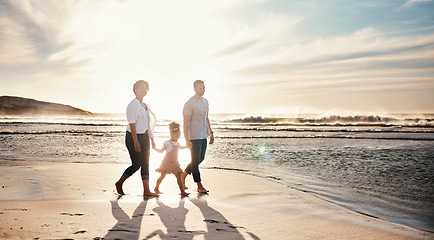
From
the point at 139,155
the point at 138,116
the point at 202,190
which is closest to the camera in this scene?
the point at 138,116

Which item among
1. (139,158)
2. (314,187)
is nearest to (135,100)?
(139,158)

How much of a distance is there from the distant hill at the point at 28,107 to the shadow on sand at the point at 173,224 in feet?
448

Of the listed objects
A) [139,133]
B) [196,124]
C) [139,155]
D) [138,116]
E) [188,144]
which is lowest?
[139,155]

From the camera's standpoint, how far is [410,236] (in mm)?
3408

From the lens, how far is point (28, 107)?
12925 centimetres

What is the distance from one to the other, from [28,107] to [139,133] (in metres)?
146

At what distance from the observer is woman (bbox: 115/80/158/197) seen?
5117 millimetres

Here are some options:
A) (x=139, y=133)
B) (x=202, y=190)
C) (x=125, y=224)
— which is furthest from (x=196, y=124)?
(x=125, y=224)

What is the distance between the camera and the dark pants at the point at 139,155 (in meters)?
5.25

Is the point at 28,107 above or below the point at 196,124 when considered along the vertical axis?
above

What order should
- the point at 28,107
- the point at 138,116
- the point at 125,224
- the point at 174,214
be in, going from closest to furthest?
the point at 125,224 < the point at 174,214 < the point at 138,116 < the point at 28,107

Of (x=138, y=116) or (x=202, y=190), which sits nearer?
(x=138, y=116)

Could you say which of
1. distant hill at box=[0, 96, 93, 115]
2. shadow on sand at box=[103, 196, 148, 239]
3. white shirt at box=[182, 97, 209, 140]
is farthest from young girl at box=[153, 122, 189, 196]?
distant hill at box=[0, 96, 93, 115]

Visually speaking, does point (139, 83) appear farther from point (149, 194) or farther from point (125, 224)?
point (125, 224)
